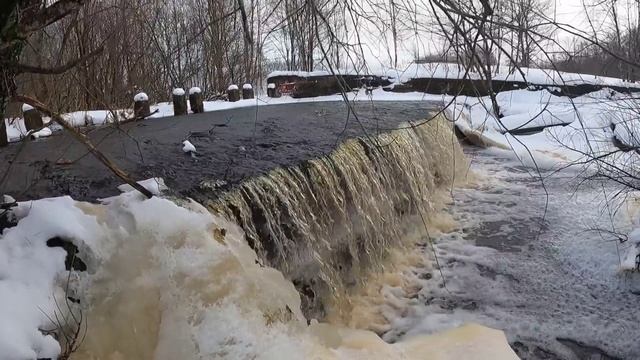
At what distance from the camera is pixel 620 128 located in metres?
6.91

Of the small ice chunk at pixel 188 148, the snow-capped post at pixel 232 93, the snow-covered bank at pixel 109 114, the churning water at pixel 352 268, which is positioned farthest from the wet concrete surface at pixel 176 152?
the snow-capped post at pixel 232 93

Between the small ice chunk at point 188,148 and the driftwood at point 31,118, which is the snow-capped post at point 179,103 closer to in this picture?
the driftwood at point 31,118

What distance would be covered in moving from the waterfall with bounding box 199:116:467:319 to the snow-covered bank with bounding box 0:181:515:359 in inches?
31.5

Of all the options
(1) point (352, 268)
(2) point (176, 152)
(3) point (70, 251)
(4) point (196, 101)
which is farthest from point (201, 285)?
(4) point (196, 101)

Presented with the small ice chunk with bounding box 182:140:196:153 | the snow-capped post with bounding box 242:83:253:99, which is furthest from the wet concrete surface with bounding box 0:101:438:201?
the snow-capped post with bounding box 242:83:253:99

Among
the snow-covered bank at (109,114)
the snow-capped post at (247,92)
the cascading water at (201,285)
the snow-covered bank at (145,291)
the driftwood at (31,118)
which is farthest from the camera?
the snow-capped post at (247,92)

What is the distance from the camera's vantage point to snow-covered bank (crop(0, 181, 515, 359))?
8.38 ft

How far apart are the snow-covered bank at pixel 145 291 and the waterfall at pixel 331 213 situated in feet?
2.62

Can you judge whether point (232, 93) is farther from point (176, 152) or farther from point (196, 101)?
point (176, 152)

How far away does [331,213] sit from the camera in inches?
200

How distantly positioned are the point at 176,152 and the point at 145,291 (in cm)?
274

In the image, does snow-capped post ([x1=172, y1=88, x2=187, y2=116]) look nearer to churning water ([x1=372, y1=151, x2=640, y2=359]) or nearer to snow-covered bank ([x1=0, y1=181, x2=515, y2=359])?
churning water ([x1=372, y1=151, x2=640, y2=359])

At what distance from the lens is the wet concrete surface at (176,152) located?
4.09 metres

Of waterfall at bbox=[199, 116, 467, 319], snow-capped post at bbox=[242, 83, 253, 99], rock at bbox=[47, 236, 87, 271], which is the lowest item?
waterfall at bbox=[199, 116, 467, 319]
